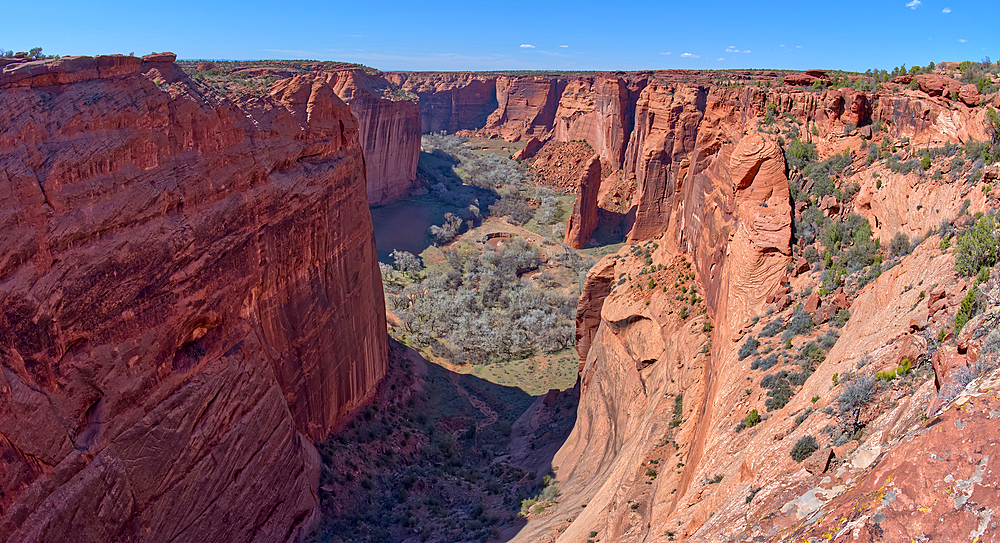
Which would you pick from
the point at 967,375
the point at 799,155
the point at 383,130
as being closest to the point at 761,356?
the point at 967,375

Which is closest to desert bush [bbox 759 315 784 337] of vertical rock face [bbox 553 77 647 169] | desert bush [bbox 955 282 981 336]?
desert bush [bbox 955 282 981 336]

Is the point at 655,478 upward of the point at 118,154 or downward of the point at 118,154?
downward

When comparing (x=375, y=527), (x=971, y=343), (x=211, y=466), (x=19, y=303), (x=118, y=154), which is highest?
(x=118, y=154)

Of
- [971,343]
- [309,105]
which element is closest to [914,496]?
[971,343]

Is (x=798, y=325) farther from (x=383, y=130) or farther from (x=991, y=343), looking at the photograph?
(x=383, y=130)

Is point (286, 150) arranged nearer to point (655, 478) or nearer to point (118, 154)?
Answer: point (118, 154)

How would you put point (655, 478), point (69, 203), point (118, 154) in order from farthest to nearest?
point (655, 478) → point (118, 154) → point (69, 203)

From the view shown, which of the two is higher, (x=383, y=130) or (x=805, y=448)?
(x=383, y=130)
